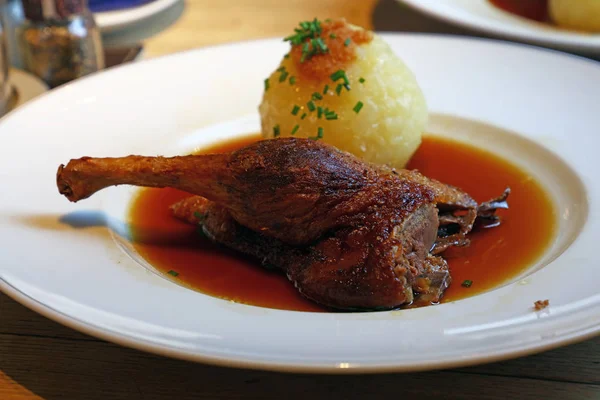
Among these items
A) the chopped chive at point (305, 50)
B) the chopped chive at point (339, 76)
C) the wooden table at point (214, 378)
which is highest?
the chopped chive at point (305, 50)

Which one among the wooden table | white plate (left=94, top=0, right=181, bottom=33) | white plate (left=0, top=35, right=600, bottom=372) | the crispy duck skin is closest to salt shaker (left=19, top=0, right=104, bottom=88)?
white plate (left=94, top=0, right=181, bottom=33)

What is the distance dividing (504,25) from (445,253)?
6.98 ft

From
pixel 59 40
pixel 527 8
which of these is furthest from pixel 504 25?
pixel 59 40

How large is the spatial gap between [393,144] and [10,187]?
5.24 feet

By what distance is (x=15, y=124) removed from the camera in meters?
2.74

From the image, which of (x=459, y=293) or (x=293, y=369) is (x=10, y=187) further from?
(x=459, y=293)

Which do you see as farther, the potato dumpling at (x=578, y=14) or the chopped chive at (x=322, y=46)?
the potato dumpling at (x=578, y=14)

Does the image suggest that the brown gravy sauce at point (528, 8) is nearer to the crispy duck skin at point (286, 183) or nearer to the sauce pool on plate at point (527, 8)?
the sauce pool on plate at point (527, 8)

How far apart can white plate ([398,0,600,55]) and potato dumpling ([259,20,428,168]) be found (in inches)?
47.2

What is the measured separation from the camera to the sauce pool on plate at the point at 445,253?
213 centimetres

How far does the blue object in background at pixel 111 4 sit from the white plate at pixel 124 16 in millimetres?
67

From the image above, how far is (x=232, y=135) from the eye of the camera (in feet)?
10.7

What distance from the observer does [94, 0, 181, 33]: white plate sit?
455cm

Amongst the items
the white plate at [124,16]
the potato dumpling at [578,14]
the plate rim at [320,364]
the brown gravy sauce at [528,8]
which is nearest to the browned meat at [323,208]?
the plate rim at [320,364]
